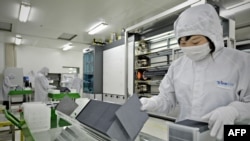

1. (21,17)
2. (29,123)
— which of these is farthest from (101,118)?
(21,17)

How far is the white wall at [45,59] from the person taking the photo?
870 centimetres

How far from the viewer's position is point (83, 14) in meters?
4.61

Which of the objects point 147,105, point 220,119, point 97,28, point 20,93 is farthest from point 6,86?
point 220,119

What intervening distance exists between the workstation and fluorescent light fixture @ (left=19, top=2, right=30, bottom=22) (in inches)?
1.4

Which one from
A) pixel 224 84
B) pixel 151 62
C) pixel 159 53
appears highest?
pixel 159 53

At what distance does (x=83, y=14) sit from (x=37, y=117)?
3.64m

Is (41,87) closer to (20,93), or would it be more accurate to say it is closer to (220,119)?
(20,93)

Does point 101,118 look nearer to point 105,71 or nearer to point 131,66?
point 131,66

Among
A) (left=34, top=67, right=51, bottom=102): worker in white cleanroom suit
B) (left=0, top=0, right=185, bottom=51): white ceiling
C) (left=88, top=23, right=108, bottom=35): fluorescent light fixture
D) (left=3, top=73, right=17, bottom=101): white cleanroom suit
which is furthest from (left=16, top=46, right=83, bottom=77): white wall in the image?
(left=88, top=23, right=108, bottom=35): fluorescent light fixture

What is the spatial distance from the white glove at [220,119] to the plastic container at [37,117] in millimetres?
1283

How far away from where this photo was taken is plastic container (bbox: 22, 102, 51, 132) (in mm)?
1490

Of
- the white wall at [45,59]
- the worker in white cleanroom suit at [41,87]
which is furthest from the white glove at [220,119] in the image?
the white wall at [45,59]

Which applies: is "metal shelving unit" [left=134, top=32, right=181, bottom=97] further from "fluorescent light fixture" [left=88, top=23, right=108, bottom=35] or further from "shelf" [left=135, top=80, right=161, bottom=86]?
"fluorescent light fixture" [left=88, top=23, right=108, bottom=35]

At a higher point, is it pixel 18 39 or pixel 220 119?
pixel 18 39
